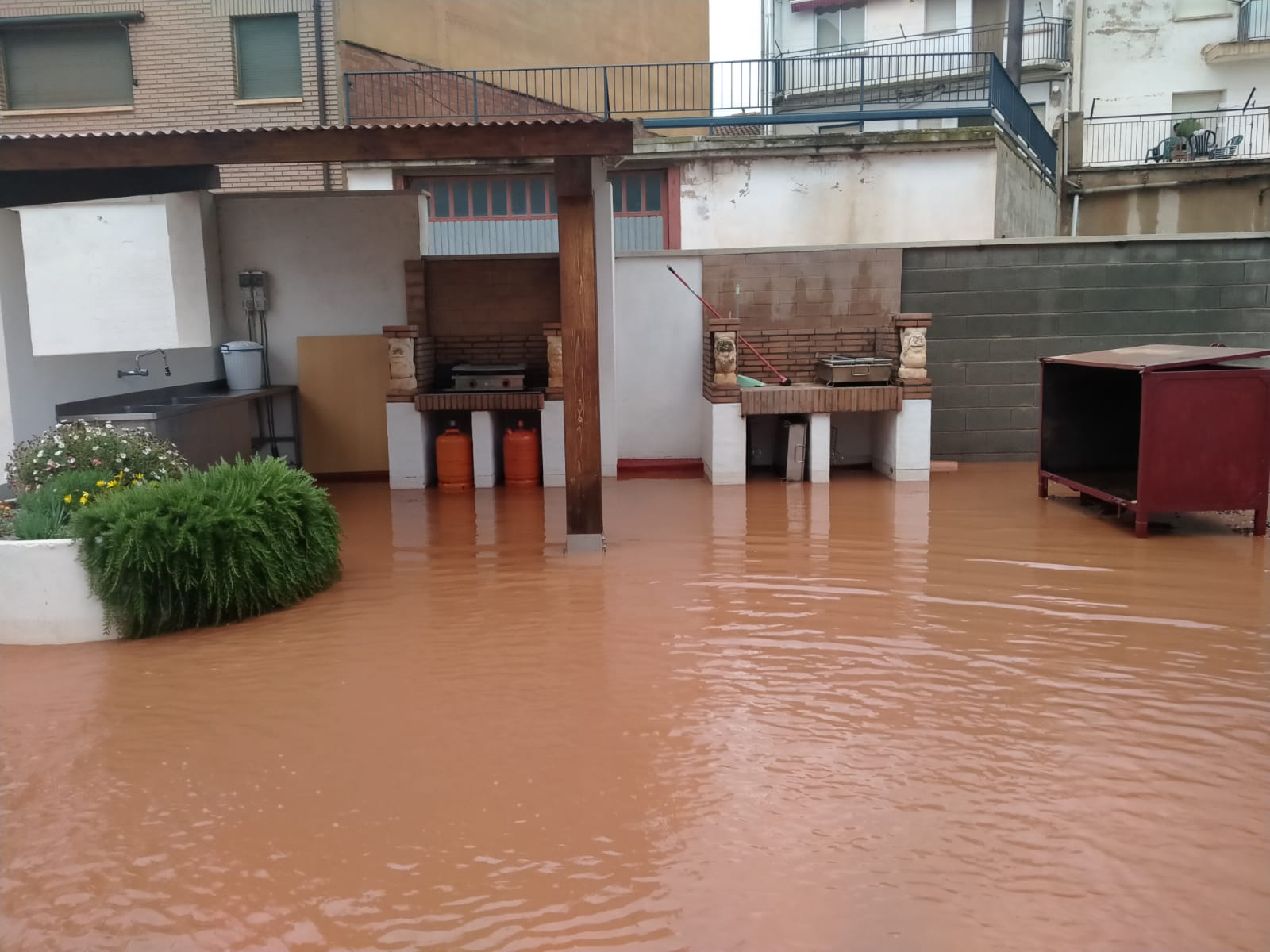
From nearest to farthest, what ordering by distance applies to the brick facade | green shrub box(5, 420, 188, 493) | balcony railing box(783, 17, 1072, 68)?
1. green shrub box(5, 420, 188, 493)
2. the brick facade
3. balcony railing box(783, 17, 1072, 68)

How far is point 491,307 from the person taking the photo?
38.6 ft

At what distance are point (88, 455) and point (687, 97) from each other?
17.8 meters

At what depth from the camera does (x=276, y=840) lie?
3.92 metres

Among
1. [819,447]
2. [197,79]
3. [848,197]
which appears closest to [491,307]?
[819,447]

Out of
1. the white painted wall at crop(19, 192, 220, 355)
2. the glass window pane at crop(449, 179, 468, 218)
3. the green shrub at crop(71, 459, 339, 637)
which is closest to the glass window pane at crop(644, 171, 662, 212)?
the glass window pane at crop(449, 179, 468, 218)

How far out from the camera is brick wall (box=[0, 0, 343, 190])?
17.9m

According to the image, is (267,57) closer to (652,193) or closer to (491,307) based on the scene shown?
(652,193)

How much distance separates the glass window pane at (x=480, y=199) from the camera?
1619cm

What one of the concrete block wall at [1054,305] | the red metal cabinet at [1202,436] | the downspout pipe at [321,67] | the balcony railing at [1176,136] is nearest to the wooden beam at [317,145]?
the red metal cabinet at [1202,436]

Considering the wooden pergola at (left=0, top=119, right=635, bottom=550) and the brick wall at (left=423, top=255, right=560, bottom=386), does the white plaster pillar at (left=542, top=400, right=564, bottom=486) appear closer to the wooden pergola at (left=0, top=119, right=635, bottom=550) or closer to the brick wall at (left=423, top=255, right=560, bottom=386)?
the brick wall at (left=423, top=255, right=560, bottom=386)

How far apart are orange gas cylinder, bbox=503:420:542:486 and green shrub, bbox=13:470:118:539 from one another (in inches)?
186

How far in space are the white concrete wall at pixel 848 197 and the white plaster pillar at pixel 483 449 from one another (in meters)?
5.54

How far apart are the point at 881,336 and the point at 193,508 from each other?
7542mm

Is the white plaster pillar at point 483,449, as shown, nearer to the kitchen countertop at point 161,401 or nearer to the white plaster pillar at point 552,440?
the white plaster pillar at point 552,440
